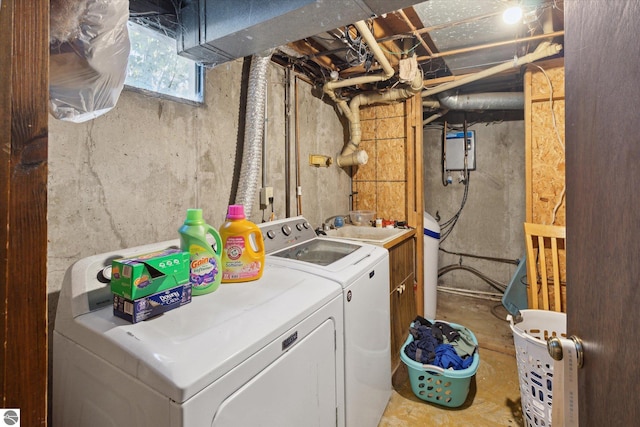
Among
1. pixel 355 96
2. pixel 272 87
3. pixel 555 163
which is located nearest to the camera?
pixel 272 87

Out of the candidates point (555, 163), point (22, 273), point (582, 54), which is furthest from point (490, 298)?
point (22, 273)

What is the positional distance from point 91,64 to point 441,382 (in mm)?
2273

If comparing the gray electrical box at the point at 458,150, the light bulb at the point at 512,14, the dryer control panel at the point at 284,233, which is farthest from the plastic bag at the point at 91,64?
the gray electrical box at the point at 458,150

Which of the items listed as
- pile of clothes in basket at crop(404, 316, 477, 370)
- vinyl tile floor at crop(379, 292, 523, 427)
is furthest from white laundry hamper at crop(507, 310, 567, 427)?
pile of clothes in basket at crop(404, 316, 477, 370)

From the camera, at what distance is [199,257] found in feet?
3.44

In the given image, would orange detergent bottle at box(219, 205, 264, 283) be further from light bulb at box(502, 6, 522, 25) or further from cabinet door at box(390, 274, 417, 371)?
light bulb at box(502, 6, 522, 25)

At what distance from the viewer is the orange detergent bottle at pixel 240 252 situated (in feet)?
3.84

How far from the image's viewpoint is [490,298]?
12.0ft

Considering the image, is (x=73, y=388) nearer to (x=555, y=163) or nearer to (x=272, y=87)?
(x=272, y=87)

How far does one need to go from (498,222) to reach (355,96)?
2266 mm

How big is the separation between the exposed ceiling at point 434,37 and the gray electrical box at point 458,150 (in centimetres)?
94

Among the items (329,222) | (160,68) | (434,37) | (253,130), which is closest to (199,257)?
(253,130)

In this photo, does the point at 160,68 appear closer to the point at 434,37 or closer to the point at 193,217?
the point at 193,217

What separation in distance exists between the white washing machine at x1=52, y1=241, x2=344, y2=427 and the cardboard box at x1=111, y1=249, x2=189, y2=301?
8 centimetres
